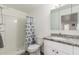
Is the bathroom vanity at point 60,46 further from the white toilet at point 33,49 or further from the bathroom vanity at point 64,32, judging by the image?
the white toilet at point 33,49

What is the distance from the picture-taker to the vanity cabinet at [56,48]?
1.25m

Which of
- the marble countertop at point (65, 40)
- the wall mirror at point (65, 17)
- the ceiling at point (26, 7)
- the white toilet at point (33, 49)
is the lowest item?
the white toilet at point (33, 49)

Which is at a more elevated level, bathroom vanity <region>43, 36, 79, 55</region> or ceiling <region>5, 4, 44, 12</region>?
ceiling <region>5, 4, 44, 12</region>

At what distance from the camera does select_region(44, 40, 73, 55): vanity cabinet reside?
1247 millimetres

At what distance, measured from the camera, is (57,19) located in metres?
1.38

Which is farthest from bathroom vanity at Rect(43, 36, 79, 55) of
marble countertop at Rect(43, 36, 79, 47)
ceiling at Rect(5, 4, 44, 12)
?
ceiling at Rect(5, 4, 44, 12)

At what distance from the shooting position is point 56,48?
132cm

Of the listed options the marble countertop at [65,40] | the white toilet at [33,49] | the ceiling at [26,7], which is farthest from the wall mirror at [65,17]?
the white toilet at [33,49]

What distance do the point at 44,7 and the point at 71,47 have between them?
766mm

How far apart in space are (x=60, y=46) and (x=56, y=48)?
0.08 metres

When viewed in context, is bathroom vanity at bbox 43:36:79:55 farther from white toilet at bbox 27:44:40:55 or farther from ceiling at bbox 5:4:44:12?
ceiling at bbox 5:4:44:12

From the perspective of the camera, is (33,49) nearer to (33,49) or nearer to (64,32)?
(33,49)

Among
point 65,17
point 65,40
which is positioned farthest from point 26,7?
point 65,40
